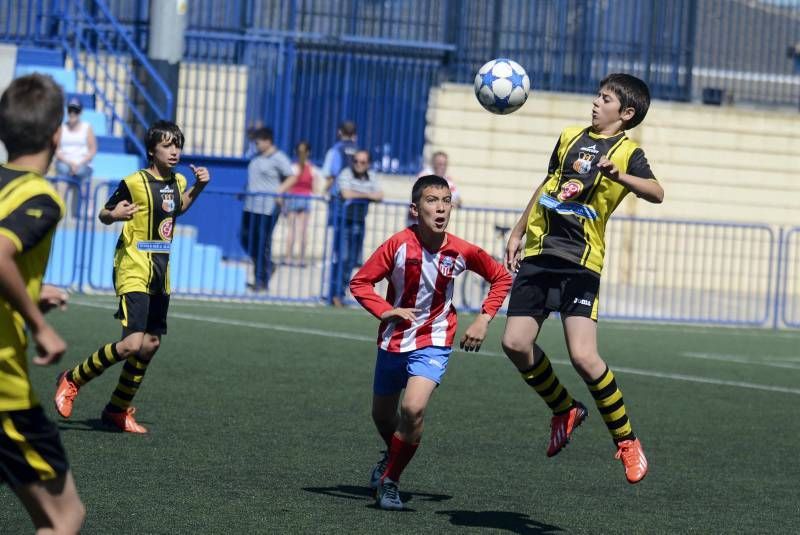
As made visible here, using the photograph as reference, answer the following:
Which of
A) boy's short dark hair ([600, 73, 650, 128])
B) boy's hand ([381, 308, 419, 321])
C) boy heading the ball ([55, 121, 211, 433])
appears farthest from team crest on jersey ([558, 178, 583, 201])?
boy heading the ball ([55, 121, 211, 433])

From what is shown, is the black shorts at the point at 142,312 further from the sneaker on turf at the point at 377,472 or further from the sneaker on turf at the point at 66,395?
the sneaker on turf at the point at 377,472

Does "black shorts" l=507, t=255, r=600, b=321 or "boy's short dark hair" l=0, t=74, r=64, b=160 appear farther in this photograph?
"black shorts" l=507, t=255, r=600, b=321

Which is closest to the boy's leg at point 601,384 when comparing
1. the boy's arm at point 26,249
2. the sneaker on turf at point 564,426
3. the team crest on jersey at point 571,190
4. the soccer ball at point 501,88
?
the sneaker on turf at point 564,426

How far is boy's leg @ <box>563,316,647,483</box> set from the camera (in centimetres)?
686

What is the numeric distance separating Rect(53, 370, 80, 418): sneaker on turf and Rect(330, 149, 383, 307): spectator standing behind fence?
914 centimetres

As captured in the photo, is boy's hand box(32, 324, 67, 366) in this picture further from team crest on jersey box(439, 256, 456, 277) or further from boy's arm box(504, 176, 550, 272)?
boy's arm box(504, 176, 550, 272)

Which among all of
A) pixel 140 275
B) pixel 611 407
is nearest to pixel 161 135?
pixel 140 275

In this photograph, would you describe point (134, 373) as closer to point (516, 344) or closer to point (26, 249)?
point (516, 344)

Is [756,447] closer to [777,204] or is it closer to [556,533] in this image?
[556,533]

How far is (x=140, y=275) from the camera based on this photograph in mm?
8477

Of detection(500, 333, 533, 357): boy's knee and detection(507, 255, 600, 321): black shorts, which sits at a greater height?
detection(507, 255, 600, 321): black shorts

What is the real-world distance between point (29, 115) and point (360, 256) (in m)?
14.0

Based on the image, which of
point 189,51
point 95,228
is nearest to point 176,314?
point 95,228

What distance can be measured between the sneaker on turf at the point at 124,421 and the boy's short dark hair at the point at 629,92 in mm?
3130
